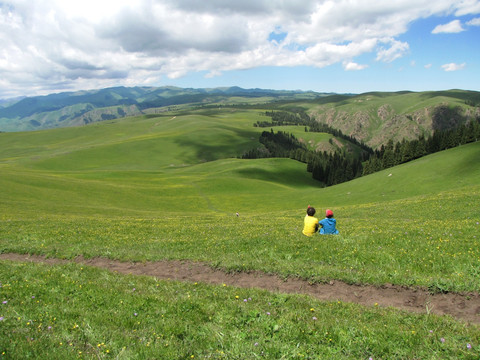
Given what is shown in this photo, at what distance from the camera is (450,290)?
1034 centimetres

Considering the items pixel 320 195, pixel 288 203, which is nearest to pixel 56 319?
pixel 288 203

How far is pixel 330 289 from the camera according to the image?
1153 cm

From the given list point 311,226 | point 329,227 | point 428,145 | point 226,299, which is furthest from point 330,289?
point 428,145

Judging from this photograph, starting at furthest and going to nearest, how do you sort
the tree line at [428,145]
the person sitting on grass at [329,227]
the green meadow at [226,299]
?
the tree line at [428,145] < the person sitting on grass at [329,227] < the green meadow at [226,299]

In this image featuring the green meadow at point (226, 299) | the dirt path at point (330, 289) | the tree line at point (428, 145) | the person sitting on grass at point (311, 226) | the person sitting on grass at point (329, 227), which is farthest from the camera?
the tree line at point (428, 145)

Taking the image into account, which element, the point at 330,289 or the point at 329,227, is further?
the point at 329,227

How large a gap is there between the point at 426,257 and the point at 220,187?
8198cm

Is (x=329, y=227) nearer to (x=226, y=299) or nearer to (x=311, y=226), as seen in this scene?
(x=311, y=226)

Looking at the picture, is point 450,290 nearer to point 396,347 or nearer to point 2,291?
point 396,347

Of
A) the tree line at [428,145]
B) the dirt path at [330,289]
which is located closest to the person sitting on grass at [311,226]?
the dirt path at [330,289]

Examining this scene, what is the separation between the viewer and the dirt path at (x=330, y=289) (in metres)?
9.62

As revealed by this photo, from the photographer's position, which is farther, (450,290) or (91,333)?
(450,290)

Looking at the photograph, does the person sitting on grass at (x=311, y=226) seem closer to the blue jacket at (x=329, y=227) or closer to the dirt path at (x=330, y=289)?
the blue jacket at (x=329, y=227)

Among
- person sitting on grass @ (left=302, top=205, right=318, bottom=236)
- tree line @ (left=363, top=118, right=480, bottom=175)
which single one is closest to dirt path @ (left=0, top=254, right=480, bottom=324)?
person sitting on grass @ (left=302, top=205, right=318, bottom=236)
